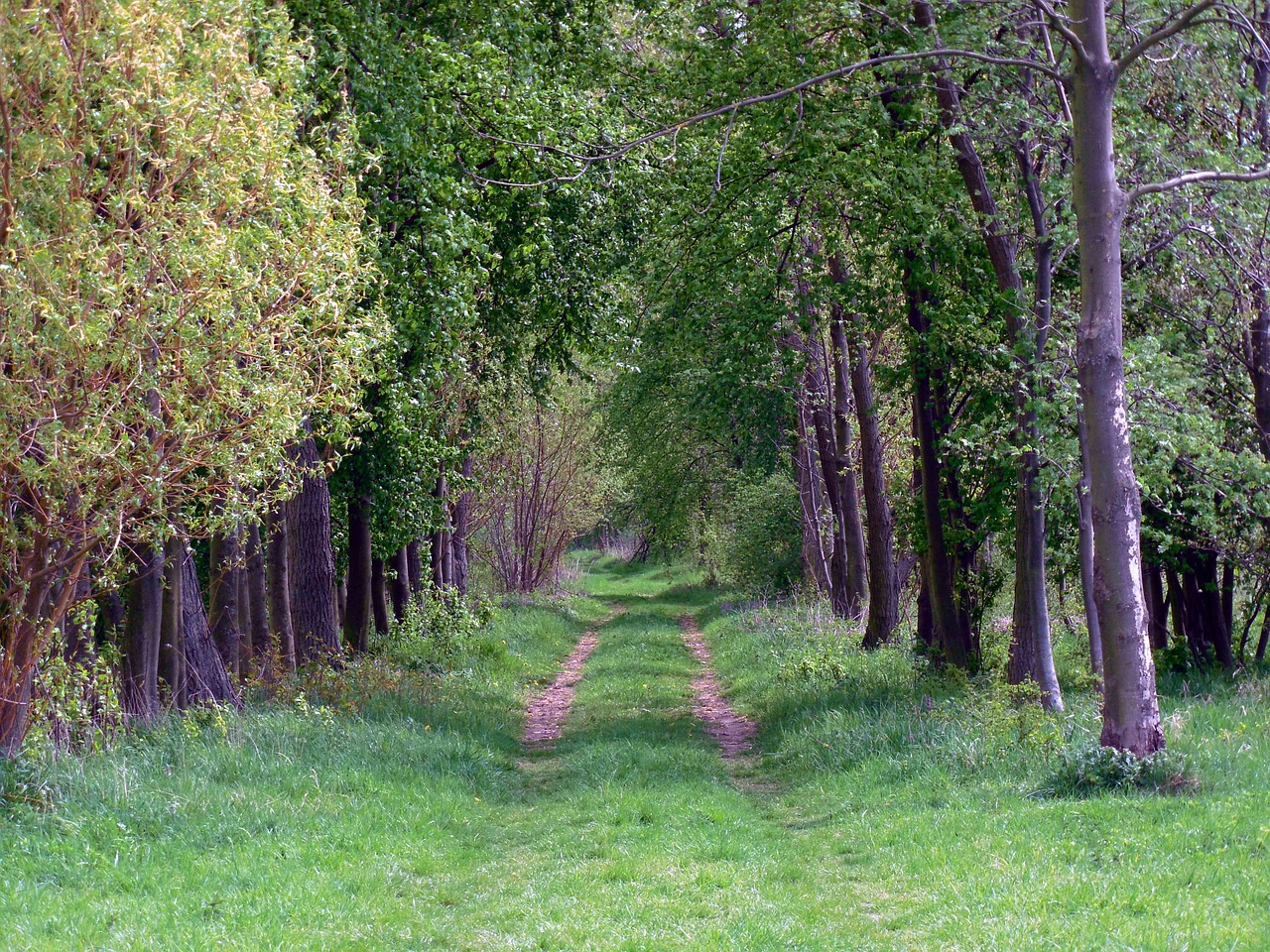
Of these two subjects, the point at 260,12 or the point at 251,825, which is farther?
the point at 260,12

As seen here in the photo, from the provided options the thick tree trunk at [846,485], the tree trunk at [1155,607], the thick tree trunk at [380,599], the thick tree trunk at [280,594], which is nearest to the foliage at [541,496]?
the thick tree trunk at [380,599]

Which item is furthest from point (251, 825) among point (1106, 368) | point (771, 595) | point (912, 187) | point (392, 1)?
point (771, 595)

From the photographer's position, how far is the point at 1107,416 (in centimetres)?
827

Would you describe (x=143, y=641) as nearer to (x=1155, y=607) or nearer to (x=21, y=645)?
(x=21, y=645)

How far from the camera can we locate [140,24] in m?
7.91

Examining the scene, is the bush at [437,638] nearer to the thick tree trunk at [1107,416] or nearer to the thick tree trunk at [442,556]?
the thick tree trunk at [442,556]

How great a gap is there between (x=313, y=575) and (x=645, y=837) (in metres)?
9.29

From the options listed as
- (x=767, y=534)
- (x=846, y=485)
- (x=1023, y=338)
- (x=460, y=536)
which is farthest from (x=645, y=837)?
(x=767, y=534)

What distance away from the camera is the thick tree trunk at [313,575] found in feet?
52.2

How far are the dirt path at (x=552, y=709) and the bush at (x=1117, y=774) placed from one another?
20.8 feet

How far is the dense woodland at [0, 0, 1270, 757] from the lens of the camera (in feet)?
26.3

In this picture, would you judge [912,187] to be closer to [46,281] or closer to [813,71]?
[813,71]

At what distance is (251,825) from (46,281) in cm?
389

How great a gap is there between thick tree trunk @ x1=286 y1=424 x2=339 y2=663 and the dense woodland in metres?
0.05
